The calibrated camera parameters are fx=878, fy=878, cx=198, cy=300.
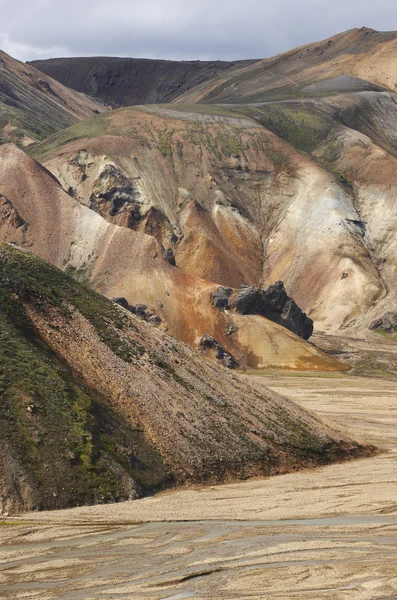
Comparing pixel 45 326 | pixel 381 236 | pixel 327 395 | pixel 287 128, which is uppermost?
pixel 287 128

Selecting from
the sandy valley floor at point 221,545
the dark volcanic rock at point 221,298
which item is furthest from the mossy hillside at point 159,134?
the sandy valley floor at point 221,545

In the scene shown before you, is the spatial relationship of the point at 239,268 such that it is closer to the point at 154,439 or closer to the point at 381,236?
the point at 381,236

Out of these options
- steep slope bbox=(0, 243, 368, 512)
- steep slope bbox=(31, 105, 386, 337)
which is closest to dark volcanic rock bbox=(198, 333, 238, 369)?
steep slope bbox=(31, 105, 386, 337)

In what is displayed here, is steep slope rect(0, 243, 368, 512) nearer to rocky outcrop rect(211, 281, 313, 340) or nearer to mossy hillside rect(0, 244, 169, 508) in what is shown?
mossy hillside rect(0, 244, 169, 508)

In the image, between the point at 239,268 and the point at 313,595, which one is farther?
the point at 239,268

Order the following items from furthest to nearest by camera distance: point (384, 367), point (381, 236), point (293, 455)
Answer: point (381, 236)
point (384, 367)
point (293, 455)

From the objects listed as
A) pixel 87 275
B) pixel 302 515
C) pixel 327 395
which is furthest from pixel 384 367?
pixel 302 515
